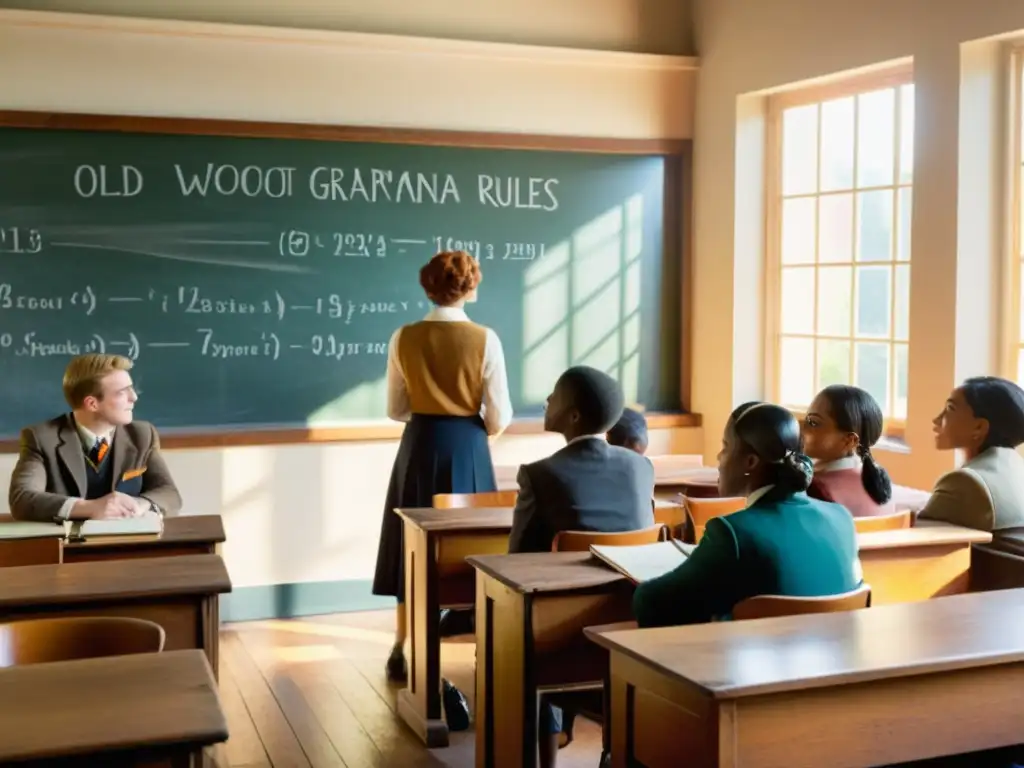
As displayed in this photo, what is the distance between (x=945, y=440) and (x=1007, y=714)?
61.4 inches

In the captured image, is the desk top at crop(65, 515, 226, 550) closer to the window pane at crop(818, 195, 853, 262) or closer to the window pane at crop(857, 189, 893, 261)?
the window pane at crop(857, 189, 893, 261)

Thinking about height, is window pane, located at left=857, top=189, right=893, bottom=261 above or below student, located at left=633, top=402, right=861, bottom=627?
above

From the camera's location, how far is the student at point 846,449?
3.43 m

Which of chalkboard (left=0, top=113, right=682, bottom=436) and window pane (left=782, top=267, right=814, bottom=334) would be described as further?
window pane (left=782, top=267, right=814, bottom=334)

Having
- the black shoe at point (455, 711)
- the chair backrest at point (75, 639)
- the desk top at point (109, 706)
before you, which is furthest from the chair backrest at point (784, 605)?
the black shoe at point (455, 711)

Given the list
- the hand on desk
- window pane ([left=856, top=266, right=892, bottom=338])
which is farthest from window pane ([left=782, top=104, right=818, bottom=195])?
the hand on desk

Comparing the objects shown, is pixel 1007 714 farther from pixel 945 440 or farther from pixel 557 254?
pixel 557 254

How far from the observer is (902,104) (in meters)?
5.10

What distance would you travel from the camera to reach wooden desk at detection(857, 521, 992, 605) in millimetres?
3285

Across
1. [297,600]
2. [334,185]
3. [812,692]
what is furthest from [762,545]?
[334,185]

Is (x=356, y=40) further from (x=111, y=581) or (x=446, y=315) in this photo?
(x=111, y=581)

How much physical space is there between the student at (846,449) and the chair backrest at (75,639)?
1820mm

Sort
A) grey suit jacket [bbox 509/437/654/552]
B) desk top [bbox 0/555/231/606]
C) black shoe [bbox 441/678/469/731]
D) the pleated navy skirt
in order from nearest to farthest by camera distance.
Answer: desk top [bbox 0/555/231/606], grey suit jacket [bbox 509/437/654/552], black shoe [bbox 441/678/469/731], the pleated navy skirt

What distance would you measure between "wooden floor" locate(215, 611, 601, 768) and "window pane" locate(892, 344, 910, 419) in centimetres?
193
